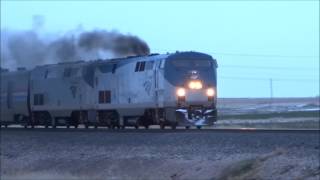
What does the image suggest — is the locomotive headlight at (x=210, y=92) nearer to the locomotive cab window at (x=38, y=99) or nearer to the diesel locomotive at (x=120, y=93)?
the diesel locomotive at (x=120, y=93)

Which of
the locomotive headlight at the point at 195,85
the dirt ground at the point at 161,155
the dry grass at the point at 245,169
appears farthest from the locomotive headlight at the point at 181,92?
the dry grass at the point at 245,169

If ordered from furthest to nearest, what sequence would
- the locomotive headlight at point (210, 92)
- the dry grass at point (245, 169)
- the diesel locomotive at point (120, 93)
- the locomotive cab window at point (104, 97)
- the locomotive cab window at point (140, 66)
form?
the locomotive cab window at point (104, 97) → the locomotive cab window at point (140, 66) → the locomotive headlight at point (210, 92) → the diesel locomotive at point (120, 93) → the dry grass at point (245, 169)

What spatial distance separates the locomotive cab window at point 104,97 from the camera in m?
36.0

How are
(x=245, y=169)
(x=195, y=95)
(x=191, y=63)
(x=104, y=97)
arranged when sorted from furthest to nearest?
1. (x=104, y=97)
2. (x=191, y=63)
3. (x=195, y=95)
4. (x=245, y=169)

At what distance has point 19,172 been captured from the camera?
88.5 ft

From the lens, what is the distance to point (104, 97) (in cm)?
3628

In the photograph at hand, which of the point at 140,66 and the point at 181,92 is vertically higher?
the point at 140,66

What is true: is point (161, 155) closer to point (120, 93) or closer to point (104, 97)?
point (120, 93)

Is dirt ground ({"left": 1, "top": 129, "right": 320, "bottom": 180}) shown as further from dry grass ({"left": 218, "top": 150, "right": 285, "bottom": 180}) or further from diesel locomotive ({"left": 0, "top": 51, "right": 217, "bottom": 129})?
diesel locomotive ({"left": 0, "top": 51, "right": 217, "bottom": 129})

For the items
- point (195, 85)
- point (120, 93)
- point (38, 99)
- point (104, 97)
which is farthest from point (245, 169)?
point (38, 99)

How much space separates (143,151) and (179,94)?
771 cm

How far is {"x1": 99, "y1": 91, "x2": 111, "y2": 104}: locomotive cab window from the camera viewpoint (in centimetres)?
3600

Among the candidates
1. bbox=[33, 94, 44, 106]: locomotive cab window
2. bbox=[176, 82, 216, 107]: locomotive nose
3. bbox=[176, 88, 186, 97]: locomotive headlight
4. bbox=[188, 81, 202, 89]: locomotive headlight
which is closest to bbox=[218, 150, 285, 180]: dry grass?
bbox=[176, 82, 216, 107]: locomotive nose

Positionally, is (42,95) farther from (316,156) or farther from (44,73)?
(316,156)
